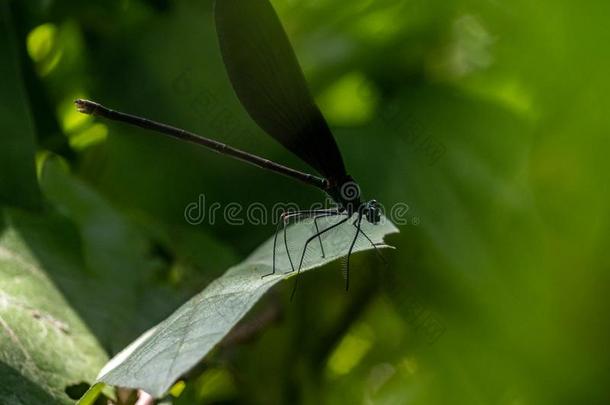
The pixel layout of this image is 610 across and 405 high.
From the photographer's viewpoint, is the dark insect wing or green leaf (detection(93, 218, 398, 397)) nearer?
green leaf (detection(93, 218, 398, 397))

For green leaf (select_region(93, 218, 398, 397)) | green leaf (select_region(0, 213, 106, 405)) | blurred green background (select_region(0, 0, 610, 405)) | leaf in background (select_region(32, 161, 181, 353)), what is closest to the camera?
green leaf (select_region(93, 218, 398, 397))

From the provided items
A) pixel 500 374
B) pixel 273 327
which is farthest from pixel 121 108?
pixel 500 374

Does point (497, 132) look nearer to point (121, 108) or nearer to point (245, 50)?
point (245, 50)

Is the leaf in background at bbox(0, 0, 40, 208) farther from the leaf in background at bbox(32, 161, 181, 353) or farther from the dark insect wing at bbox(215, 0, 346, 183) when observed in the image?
the dark insect wing at bbox(215, 0, 346, 183)

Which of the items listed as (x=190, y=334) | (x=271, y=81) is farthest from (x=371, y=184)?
(x=190, y=334)

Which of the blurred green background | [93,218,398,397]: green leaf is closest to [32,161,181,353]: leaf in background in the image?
Result: the blurred green background
